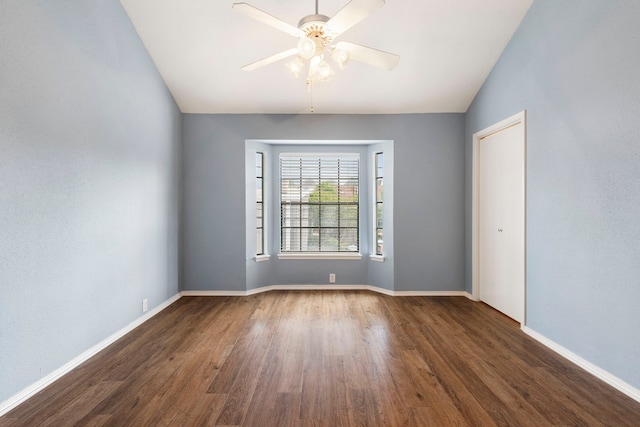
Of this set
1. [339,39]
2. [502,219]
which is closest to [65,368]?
[339,39]

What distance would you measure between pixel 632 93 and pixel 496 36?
5.58ft

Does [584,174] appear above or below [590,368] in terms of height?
above

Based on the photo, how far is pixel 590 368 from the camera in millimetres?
2426

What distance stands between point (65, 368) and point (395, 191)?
Result: 388cm

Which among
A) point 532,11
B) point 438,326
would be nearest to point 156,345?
point 438,326

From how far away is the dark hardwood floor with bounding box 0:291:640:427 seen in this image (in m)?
1.92

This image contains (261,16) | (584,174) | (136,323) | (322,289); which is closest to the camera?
(261,16)

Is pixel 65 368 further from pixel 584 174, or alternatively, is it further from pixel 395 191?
pixel 584 174

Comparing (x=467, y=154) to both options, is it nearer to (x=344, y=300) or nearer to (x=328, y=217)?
(x=328, y=217)

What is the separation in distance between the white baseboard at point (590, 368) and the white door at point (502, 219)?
1.08 ft

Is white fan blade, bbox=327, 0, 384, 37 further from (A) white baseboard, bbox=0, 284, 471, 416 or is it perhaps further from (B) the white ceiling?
(A) white baseboard, bbox=0, 284, 471, 416

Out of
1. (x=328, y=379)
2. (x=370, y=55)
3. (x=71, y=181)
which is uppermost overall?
(x=370, y=55)

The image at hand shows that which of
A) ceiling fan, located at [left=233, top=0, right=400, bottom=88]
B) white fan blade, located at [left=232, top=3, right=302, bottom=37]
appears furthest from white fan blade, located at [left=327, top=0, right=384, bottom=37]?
white fan blade, located at [left=232, top=3, right=302, bottom=37]

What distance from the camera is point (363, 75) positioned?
12.8 feet
